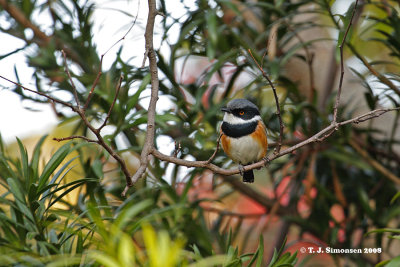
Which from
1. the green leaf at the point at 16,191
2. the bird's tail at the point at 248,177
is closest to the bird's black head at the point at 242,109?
the bird's tail at the point at 248,177

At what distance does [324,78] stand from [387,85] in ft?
3.16

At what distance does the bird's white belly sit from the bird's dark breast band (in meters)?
0.04

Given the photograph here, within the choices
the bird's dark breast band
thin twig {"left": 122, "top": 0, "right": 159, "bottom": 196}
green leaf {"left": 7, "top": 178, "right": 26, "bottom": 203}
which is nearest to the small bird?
the bird's dark breast band

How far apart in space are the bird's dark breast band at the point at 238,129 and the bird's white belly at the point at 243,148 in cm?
4

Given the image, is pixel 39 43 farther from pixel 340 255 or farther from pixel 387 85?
pixel 340 255

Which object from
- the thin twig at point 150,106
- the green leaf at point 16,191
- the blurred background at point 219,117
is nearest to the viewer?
the thin twig at point 150,106

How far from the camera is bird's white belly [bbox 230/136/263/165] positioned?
3.12m

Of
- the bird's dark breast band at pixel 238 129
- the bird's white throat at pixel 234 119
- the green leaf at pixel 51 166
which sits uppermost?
the green leaf at pixel 51 166

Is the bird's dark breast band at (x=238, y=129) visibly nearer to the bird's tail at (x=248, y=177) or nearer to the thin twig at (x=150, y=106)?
the bird's tail at (x=248, y=177)

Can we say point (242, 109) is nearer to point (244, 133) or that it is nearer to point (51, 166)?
point (244, 133)

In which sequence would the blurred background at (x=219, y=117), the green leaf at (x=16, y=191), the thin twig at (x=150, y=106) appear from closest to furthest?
the thin twig at (x=150, y=106) → the green leaf at (x=16, y=191) → the blurred background at (x=219, y=117)

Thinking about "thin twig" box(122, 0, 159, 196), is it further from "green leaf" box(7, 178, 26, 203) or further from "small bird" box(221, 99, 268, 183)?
"small bird" box(221, 99, 268, 183)

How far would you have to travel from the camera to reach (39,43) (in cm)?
317

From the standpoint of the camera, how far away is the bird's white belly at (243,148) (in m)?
3.12
